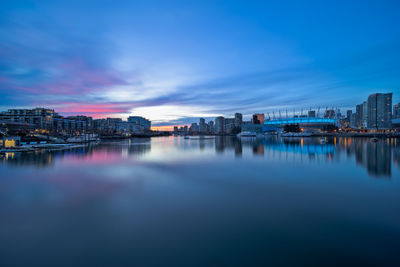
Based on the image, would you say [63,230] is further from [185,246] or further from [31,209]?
[185,246]

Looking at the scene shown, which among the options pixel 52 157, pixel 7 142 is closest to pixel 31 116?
pixel 7 142

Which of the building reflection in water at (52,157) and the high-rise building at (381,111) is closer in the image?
the building reflection in water at (52,157)

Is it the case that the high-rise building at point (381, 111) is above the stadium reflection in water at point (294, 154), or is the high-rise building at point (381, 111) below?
above

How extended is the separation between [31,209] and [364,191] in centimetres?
1507

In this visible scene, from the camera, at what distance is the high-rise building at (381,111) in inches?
5408

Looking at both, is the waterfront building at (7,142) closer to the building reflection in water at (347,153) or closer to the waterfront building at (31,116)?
the building reflection in water at (347,153)

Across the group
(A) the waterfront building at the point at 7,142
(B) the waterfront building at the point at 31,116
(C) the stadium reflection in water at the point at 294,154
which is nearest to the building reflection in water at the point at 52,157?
(C) the stadium reflection in water at the point at 294,154

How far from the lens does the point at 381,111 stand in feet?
461

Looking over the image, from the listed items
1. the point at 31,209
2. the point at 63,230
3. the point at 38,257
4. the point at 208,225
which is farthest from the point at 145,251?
the point at 31,209

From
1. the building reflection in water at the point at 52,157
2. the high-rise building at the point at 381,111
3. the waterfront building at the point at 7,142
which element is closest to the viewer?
the building reflection in water at the point at 52,157

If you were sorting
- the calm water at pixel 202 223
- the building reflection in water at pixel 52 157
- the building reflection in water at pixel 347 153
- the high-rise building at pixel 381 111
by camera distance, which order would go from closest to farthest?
the calm water at pixel 202 223 → the building reflection in water at pixel 347 153 → the building reflection in water at pixel 52 157 → the high-rise building at pixel 381 111

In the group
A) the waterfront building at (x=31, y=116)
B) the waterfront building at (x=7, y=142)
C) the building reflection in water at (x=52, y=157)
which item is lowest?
the building reflection in water at (x=52, y=157)

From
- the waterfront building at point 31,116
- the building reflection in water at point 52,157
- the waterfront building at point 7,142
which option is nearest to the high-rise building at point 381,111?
the building reflection in water at point 52,157

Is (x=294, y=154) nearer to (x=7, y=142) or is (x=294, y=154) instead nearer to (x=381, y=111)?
(x=7, y=142)
